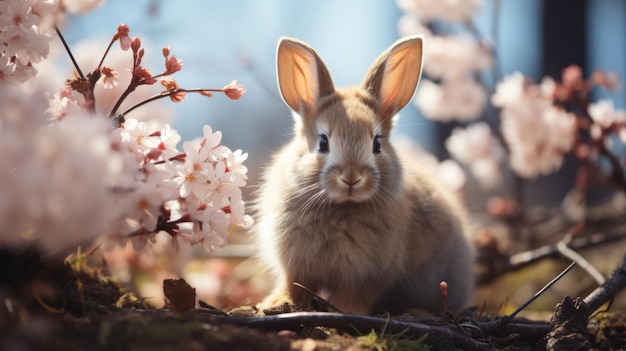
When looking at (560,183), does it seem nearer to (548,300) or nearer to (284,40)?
(548,300)

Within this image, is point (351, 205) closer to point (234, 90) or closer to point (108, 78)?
point (234, 90)

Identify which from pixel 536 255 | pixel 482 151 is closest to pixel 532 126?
pixel 482 151

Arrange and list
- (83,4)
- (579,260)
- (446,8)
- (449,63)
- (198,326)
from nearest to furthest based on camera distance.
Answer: (198,326)
(83,4)
(579,260)
(446,8)
(449,63)

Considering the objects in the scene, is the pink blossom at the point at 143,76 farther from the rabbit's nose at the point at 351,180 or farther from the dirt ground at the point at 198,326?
the rabbit's nose at the point at 351,180

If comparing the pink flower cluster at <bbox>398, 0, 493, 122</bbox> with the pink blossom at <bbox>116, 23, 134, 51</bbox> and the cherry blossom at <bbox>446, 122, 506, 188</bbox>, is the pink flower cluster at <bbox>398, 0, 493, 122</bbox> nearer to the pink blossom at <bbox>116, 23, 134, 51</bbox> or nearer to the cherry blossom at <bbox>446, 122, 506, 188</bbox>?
the cherry blossom at <bbox>446, 122, 506, 188</bbox>

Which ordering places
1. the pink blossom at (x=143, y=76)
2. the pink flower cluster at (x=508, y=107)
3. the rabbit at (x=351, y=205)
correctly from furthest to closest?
the pink flower cluster at (x=508, y=107) < the rabbit at (x=351, y=205) < the pink blossom at (x=143, y=76)

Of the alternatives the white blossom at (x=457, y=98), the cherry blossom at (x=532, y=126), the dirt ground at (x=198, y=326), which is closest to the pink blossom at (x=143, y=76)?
the dirt ground at (x=198, y=326)

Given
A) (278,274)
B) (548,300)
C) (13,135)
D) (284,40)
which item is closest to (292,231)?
(278,274)
